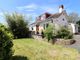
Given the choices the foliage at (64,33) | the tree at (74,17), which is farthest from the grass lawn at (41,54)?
the tree at (74,17)

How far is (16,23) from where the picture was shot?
2867 centimetres

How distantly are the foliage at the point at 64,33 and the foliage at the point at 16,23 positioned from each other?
9.25 m

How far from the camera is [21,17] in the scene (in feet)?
94.9

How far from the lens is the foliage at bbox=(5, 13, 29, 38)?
1117 inches

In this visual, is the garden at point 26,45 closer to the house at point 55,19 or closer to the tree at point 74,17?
the house at point 55,19

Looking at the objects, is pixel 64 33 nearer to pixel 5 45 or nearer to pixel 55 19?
pixel 5 45

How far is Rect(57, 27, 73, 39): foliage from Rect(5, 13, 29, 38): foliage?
364 inches

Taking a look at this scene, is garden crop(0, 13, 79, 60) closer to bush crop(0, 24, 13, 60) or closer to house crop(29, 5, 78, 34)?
bush crop(0, 24, 13, 60)

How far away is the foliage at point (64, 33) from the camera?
68.9ft

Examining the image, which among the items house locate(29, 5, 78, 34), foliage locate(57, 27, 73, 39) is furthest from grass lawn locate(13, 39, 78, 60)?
house locate(29, 5, 78, 34)

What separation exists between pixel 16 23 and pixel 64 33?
1065cm

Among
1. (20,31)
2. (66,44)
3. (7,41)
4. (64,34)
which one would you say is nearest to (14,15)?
(20,31)

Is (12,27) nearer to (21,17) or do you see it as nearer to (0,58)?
(21,17)

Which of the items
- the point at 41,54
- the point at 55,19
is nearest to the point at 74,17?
the point at 55,19
